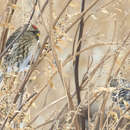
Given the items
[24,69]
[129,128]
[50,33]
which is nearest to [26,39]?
[24,69]

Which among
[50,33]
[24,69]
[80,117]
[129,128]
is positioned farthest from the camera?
[129,128]

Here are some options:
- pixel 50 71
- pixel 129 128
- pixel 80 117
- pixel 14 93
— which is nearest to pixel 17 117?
pixel 14 93

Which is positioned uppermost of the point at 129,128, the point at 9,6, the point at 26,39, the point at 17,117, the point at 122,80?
the point at 9,6

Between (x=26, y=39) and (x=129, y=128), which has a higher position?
(x=26, y=39)

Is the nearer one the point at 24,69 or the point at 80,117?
the point at 24,69

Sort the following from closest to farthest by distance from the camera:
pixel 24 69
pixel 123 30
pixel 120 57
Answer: pixel 120 57 < pixel 123 30 < pixel 24 69

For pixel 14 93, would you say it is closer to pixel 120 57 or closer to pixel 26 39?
pixel 120 57

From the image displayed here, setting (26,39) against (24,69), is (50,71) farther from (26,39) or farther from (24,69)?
(26,39)

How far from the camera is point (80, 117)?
6.11 feet

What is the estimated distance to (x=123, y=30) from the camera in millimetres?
1580

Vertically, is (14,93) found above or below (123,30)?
below

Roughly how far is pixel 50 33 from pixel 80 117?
29.1 inches

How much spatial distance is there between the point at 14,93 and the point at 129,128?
1429 mm

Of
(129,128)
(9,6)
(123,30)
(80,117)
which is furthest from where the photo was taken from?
(129,128)
